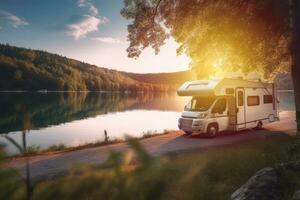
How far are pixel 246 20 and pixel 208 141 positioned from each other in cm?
714

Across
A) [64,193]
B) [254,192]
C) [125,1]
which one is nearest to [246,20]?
[125,1]

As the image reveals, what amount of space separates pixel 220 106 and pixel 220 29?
20.6 feet

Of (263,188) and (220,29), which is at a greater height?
(220,29)

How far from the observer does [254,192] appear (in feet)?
20.1

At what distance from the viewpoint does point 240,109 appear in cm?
2212

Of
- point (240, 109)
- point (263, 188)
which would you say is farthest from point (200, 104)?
point (263, 188)

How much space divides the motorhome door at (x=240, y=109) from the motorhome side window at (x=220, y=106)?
2.93 feet

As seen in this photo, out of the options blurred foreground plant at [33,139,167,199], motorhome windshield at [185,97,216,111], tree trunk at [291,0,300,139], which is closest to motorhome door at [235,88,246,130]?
motorhome windshield at [185,97,216,111]

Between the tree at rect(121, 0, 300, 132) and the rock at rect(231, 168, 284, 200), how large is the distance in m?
10.5

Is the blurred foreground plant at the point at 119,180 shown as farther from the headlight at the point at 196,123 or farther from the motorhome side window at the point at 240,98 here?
the motorhome side window at the point at 240,98

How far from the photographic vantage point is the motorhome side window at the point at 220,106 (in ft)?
70.2

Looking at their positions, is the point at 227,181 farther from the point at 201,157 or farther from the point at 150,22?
the point at 150,22

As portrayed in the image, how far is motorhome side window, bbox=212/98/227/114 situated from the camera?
70.2 ft

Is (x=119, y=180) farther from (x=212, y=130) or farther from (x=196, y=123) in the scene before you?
(x=212, y=130)
